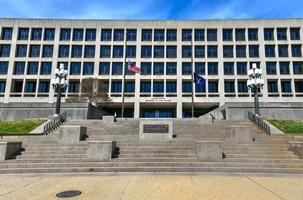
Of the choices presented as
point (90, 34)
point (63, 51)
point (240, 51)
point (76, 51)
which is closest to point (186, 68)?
point (240, 51)

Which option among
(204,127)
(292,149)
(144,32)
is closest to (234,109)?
(204,127)

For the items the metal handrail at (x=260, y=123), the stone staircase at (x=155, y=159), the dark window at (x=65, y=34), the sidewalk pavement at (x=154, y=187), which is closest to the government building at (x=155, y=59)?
the dark window at (x=65, y=34)

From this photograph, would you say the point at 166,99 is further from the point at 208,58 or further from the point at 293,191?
the point at 293,191

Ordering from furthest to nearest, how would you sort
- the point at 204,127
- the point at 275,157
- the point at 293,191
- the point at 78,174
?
the point at 204,127
the point at 275,157
the point at 78,174
the point at 293,191

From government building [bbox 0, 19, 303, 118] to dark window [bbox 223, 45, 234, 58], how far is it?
0.20 meters

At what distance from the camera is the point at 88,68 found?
159 ft

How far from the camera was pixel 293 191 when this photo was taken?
6891 millimetres

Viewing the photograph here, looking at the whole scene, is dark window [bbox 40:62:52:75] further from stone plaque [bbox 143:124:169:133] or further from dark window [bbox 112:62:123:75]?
stone plaque [bbox 143:124:169:133]

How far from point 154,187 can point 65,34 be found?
1952 inches

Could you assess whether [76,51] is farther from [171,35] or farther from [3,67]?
[171,35]

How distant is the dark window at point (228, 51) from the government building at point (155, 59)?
0.20m

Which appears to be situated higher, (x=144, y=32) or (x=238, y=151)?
(x=144, y=32)

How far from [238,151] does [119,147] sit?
623cm

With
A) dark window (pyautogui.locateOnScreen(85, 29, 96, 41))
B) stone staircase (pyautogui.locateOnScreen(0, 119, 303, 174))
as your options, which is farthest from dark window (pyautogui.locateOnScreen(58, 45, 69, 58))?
stone staircase (pyautogui.locateOnScreen(0, 119, 303, 174))
